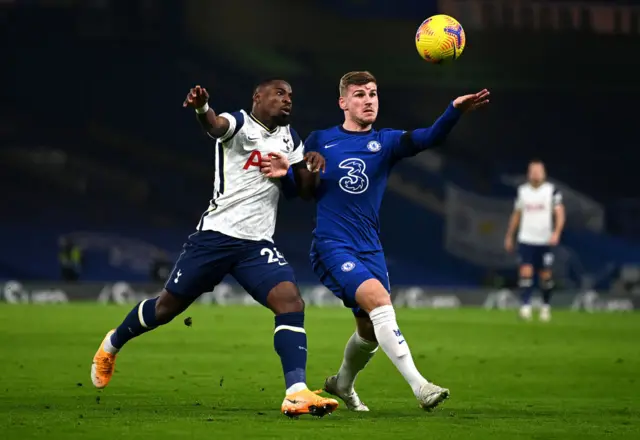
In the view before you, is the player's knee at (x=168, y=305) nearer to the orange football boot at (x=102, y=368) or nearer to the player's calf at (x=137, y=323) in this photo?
the player's calf at (x=137, y=323)

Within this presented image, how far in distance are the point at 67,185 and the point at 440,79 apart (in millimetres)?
9041

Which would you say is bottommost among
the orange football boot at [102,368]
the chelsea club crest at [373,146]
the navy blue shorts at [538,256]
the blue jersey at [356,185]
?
the navy blue shorts at [538,256]

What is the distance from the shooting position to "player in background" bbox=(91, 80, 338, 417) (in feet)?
26.4

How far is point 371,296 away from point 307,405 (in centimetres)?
97

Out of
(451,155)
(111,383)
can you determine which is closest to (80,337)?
(111,383)

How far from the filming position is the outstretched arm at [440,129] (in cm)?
809

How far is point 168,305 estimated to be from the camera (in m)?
8.55

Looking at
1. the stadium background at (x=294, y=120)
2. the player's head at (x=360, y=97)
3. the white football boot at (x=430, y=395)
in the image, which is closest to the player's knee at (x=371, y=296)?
the white football boot at (x=430, y=395)

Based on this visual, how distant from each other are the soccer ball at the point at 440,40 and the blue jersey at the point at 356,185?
0.58 meters

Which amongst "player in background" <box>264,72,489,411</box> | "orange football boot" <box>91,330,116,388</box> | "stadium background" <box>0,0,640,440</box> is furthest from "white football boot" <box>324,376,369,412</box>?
"stadium background" <box>0,0,640,440</box>

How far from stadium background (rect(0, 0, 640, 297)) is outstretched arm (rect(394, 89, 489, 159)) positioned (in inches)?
754

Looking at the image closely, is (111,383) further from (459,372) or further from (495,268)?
(495,268)

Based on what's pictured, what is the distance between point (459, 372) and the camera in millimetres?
11273

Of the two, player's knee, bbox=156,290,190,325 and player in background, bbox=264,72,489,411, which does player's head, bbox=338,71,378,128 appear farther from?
player's knee, bbox=156,290,190,325
